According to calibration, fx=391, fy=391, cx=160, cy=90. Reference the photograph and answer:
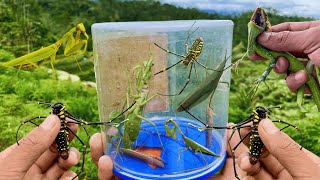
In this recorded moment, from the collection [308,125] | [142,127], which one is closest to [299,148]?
[142,127]

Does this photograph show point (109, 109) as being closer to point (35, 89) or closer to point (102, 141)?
point (102, 141)

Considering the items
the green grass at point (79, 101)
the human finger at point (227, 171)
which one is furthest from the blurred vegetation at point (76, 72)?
the human finger at point (227, 171)

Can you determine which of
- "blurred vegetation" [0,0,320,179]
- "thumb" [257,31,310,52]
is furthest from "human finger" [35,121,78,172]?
"blurred vegetation" [0,0,320,179]

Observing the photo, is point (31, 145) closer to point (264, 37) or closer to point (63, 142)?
point (63, 142)

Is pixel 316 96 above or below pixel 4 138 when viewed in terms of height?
above

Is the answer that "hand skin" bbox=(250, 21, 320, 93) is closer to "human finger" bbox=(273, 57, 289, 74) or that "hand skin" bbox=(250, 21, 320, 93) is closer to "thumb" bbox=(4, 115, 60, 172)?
"human finger" bbox=(273, 57, 289, 74)

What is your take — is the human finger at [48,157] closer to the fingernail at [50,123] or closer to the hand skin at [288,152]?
the fingernail at [50,123]

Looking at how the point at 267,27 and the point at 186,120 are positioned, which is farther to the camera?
the point at 186,120
